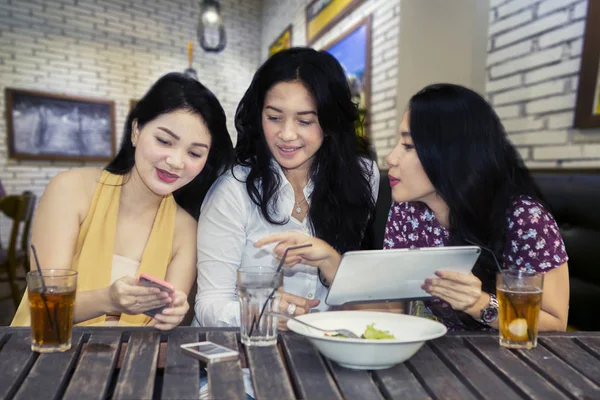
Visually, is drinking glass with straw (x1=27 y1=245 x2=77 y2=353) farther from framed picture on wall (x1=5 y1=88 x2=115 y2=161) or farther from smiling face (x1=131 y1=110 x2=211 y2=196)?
framed picture on wall (x1=5 y1=88 x2=115 y2=161)

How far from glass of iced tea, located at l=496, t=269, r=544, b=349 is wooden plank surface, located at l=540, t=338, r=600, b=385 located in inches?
2.1

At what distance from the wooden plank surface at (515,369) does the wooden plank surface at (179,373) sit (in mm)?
549

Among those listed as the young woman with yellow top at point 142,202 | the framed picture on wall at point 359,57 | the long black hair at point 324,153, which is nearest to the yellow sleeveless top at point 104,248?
the young woman with yellow top at point 142,202

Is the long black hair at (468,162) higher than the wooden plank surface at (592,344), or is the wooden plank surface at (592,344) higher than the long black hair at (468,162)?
the long black hair at (468,162)

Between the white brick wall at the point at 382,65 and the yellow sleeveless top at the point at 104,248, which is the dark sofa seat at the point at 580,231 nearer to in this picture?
the yellow sleeveless top at the point at 104,248

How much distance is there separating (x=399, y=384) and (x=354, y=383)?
77mm

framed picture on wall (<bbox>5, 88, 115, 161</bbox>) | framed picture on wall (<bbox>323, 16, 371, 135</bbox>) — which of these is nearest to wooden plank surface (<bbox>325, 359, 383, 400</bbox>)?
framed picture on wall (<bbox>323, 16, 371, 135</bbox>)

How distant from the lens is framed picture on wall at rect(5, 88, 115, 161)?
6158mm

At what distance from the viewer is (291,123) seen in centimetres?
167

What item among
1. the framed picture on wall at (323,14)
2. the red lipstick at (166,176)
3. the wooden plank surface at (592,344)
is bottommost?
the wooden plank surface at (592,344)

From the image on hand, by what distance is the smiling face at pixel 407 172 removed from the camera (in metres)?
1.54

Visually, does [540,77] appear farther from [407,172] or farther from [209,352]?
[209,352]

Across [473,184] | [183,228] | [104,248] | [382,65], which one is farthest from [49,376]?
[382,65]

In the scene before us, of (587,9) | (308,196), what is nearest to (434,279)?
(308,196)
